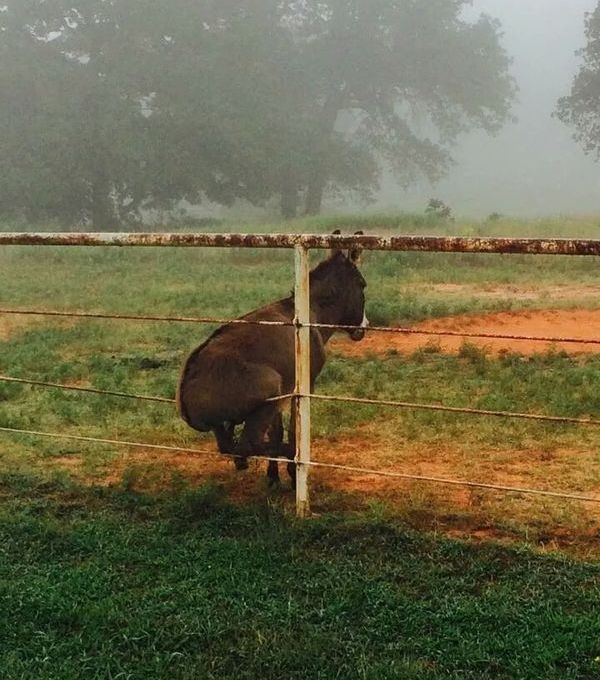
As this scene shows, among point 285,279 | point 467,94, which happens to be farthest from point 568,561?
point 467,94

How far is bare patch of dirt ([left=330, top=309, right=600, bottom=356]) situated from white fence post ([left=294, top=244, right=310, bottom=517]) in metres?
4.54

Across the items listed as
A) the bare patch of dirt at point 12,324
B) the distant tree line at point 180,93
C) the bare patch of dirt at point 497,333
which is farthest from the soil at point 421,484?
the distant tree line at point 180,93

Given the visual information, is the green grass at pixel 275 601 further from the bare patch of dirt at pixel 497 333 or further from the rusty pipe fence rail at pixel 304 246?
the bare patch of dirt at pixel 497 333

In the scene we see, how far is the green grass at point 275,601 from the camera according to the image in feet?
9.78

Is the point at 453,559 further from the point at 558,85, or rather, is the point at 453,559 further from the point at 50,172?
the point at 558,85

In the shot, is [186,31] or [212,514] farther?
[186,31]

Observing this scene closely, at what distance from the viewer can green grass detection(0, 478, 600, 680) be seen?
2.98 meters

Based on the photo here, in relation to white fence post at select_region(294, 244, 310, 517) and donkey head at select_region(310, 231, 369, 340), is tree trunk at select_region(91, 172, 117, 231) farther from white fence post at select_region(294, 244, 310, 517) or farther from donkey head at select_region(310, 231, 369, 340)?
white fence post at select_region(294, 244, 310, 517)

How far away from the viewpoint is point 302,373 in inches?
165

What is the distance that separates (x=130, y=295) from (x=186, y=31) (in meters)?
20.6

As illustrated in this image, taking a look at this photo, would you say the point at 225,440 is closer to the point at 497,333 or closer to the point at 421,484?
the point at 421,484

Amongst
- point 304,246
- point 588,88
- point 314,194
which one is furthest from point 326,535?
point 314,194

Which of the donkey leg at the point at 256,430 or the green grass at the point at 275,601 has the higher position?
the donkey leg at the point at 256,430

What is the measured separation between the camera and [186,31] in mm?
31500
